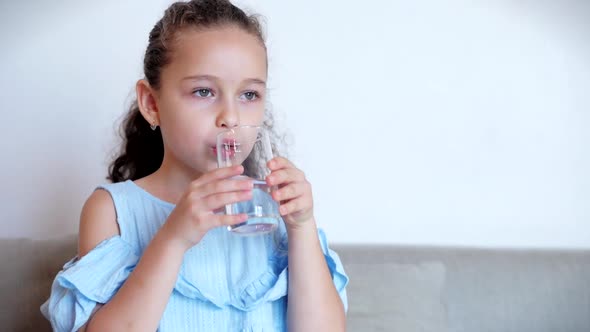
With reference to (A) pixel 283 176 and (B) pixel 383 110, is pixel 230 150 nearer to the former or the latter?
(A) pixel 283 176

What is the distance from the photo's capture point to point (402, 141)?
188 cm

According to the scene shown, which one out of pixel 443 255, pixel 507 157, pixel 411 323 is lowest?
pixel 411 323

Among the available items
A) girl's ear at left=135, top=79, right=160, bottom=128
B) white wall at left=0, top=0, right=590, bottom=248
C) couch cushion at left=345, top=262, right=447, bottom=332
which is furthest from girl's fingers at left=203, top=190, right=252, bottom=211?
white wall at left=0, top=0, right=590, bottom=248

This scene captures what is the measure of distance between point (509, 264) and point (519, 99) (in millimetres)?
518

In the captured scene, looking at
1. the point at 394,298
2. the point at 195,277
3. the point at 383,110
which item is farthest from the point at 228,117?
the point at 383,110

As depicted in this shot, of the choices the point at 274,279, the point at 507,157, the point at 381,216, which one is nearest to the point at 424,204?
the point at 381,216

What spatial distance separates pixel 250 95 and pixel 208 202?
284mm

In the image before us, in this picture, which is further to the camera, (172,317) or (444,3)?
(444,3)

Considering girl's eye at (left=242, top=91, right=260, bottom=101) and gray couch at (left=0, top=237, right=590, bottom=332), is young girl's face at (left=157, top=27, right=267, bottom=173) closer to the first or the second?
girl's eye at (left=242, top=91, right=260, bottom=101)

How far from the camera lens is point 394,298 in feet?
4.92

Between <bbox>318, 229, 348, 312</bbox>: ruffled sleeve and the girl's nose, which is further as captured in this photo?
<bbox>318, 229, 348, 312</bbox>: ruffled sleeve

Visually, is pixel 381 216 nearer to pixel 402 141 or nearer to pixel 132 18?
pixel 402 141

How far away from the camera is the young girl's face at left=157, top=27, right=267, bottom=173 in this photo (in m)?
1.11

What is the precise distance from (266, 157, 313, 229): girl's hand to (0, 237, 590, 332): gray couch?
21.8 inches
